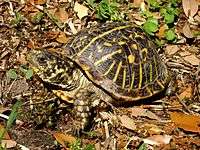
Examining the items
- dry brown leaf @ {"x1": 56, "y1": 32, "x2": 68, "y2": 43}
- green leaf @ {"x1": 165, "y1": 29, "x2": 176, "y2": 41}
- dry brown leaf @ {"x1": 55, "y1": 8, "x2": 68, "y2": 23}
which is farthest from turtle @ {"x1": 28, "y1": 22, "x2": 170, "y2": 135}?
dry brown leaf @ {"x1": 55, "y1": 8, "x2": 68, "y2": 23}

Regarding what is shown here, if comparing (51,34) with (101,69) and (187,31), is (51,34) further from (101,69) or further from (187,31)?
(187,31)

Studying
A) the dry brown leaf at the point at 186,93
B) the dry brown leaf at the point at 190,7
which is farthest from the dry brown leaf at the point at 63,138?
the dry brown leaf at the point at 190,7

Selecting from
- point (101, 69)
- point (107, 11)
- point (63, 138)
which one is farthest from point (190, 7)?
point (63, 138)

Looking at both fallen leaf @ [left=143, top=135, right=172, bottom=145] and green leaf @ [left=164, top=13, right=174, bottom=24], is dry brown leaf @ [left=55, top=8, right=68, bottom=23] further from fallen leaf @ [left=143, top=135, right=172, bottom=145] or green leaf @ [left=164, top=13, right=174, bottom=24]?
fallen leaf @ [left=143, top=135, right=172, bottom=145]

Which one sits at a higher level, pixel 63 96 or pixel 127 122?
pixel 63 96

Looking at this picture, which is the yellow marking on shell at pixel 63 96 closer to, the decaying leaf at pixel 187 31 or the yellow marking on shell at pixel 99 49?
the yellow marking on shell at pixel 99 49

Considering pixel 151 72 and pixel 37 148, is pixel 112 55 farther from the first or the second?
pixel 37 148

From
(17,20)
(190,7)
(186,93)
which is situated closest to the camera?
(186,93)
